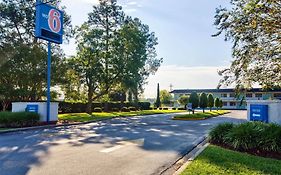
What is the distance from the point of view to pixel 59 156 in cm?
842

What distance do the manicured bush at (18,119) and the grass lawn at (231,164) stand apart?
1316 centimetres

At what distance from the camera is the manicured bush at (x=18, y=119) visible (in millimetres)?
17156

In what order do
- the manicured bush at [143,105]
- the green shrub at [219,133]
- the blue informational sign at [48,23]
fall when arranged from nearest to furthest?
the green shrub at [219,133], the blue informational sign at [48,23], the manicured bush at [143,105]

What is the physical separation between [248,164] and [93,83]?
91.5 ft

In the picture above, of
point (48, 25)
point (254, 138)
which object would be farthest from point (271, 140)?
point (48, 25)

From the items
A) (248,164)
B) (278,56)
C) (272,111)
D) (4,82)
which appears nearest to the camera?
(248,164)

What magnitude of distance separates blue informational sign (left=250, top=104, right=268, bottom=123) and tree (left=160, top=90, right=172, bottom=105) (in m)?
73.6

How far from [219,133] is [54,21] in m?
15.2

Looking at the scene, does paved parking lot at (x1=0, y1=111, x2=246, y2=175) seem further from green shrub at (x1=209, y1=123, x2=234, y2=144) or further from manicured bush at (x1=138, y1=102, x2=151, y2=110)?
manicured bush at (x1=138, y1=102, x2=151, y2=110)

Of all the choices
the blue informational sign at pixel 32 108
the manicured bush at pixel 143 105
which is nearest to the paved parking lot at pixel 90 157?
the blue informational sign at pixel 32 108

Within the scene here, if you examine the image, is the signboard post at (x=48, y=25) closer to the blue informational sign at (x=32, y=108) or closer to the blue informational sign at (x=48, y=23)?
the blue informational sign at (x=48, y=23)

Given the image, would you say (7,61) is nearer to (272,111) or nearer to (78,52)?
(78,52)

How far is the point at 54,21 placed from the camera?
20562mm

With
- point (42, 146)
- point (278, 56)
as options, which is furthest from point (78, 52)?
point (278, 56)
